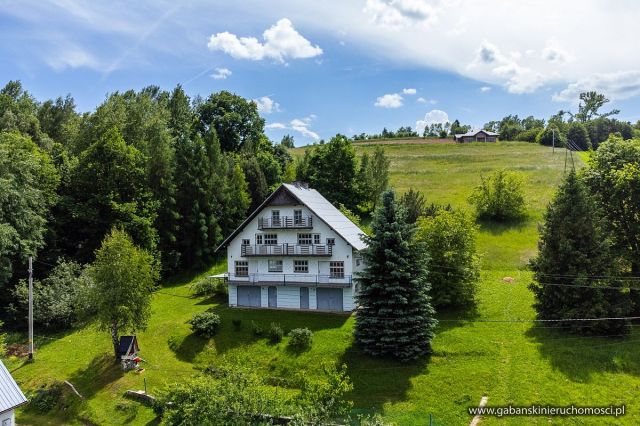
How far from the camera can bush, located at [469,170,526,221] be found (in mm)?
57562

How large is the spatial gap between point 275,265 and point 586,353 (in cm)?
2424

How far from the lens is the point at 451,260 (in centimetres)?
3775

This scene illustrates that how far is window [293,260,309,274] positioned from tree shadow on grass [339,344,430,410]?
32.1ft

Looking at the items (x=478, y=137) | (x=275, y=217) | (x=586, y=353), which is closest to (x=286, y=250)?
(x=275, y=217)

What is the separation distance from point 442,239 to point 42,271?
37993 millimetres

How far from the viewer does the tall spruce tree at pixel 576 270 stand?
31.1m

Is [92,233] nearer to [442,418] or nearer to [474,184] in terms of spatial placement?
[442,418]

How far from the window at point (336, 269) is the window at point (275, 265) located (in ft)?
15.6

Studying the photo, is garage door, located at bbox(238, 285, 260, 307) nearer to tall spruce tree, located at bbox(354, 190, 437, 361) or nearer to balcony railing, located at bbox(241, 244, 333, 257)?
balcony railing, located at bbox(241, 244, 333, 257)

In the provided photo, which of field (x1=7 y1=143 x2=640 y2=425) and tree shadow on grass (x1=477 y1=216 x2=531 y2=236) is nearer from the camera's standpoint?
field (x1=7 y1=143 x2=640 y2=425)

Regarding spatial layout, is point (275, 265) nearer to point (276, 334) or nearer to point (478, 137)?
point (276, 334)

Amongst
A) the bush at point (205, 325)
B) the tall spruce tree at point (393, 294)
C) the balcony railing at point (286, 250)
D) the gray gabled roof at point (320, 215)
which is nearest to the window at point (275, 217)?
the gray gabled roof at point (320, 215)

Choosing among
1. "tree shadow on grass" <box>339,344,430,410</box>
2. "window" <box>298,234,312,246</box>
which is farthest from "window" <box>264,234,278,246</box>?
"tree shadow on grass" <box>339,344,430,410</box>

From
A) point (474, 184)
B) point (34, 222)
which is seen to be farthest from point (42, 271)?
point (474, 184)
